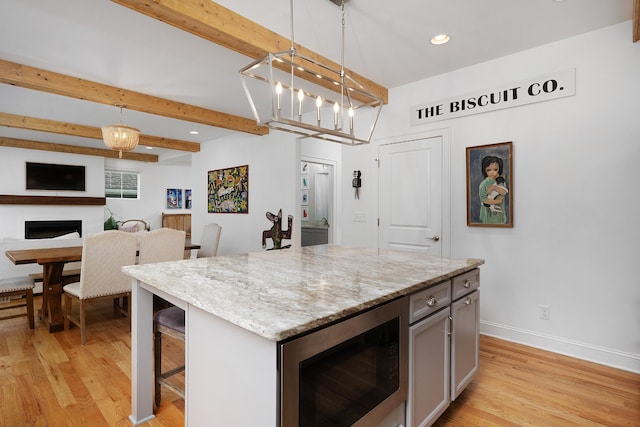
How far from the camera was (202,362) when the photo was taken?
51.8 inches

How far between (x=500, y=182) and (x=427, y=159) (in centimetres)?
78

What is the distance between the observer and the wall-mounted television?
679 centimetres

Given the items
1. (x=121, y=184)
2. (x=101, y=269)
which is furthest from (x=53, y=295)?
(x=121, y=184)

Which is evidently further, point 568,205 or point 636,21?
point 568,205

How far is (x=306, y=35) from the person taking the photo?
265cm

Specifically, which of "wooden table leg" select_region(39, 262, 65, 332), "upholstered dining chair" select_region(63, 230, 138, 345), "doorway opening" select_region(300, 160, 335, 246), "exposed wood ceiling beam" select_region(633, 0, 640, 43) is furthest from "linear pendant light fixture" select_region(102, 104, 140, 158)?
"exposed wood ceiling beam" select_region(633, 0, 640, 43)

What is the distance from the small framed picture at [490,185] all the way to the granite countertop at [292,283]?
1186mm

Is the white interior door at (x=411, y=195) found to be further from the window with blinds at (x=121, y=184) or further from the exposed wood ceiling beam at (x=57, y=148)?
the window with blinds at (x=121, y=184)

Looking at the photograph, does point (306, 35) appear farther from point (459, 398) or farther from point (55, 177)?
point (55, 177)

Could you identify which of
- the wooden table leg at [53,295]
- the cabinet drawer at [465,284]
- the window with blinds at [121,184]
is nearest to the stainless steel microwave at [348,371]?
the cabinet drawer at [465,284]

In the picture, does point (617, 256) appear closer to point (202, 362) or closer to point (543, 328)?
point (543, 328)

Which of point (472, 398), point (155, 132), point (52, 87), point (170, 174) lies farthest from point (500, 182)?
point (170, 174)

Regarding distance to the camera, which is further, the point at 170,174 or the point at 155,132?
the point at 170,174

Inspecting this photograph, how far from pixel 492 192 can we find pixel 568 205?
1.92ft
